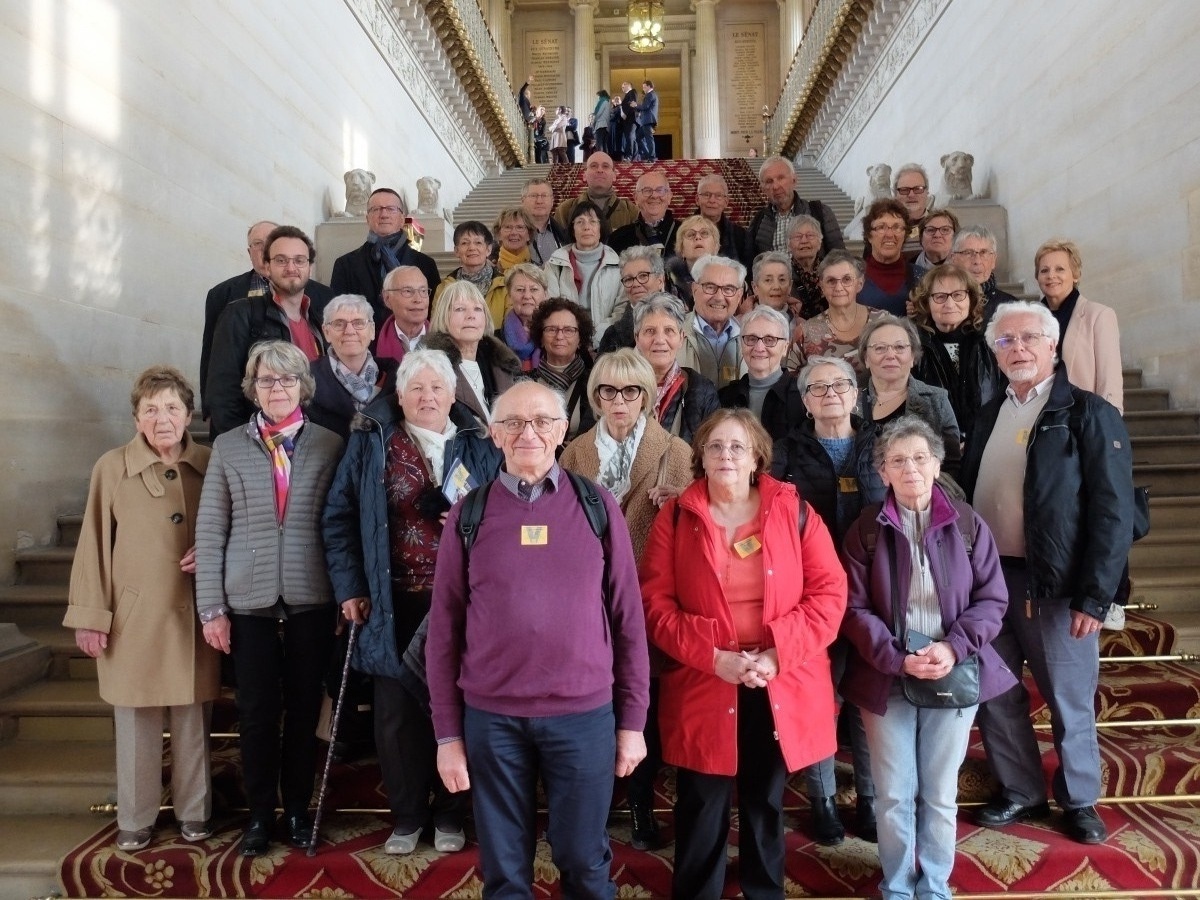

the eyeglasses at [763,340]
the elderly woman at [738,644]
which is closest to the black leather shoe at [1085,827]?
the elderly woman at [738,644]

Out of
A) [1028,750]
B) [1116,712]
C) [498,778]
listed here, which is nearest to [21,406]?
[498,778]

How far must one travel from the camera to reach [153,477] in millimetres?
2865

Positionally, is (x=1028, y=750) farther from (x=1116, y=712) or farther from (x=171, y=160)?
(x=171, y=160)

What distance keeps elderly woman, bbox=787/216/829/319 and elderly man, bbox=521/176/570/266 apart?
154cm

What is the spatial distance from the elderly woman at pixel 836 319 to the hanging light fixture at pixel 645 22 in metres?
13.3

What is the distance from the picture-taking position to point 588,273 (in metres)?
4.63

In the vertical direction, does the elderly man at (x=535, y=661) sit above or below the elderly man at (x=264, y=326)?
below

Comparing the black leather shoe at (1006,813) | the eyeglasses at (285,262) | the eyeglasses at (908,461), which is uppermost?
the eyeglasses at (285,262)

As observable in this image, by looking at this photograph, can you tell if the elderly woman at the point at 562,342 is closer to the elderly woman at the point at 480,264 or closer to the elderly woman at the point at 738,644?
the elderly woman at the point at 480,264

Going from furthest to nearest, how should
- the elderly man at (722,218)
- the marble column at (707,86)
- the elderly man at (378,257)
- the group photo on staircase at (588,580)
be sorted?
the marble column at (707,86), the elderly man at (722,218), the elderly man at (378,257), the group photo on staircase at (588,580)

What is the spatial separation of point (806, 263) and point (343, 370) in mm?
2788

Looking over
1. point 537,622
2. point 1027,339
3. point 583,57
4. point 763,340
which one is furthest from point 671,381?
point 583,57

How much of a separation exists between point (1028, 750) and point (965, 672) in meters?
0.68

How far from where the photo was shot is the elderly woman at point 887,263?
437 centimetres
